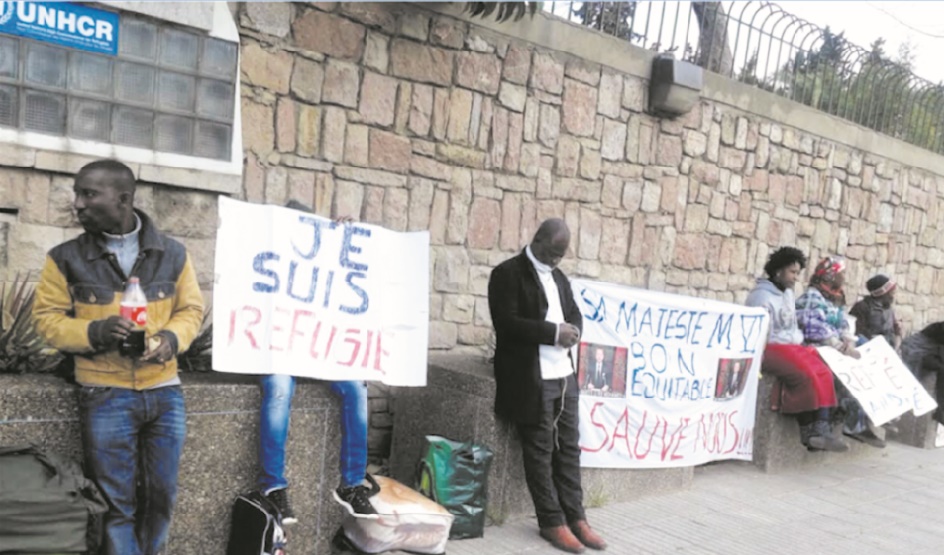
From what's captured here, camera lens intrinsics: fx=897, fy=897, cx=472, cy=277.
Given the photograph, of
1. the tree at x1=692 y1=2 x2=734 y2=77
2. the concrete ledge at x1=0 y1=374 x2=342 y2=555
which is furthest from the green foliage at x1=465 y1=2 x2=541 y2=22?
the concrete ledge at x1=0 y1=374 x2=342 y2=555

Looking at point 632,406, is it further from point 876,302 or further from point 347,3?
point 876,302

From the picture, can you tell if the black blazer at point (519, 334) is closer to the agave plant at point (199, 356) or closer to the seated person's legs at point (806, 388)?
the agave plant at point (199, 356)

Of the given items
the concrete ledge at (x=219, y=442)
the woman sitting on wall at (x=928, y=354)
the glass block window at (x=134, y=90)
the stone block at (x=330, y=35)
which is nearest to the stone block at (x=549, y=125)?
the stone block at (x=330, y=35)

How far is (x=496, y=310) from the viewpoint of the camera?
5203 mm

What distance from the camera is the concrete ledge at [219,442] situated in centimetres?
357

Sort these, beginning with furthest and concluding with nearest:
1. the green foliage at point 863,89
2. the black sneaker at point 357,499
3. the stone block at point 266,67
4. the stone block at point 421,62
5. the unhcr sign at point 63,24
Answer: the green foliage at point 863,89 < the stone block at point 421,62 < the stone block at point 266,67 < the unhcr sign at point 63,24 < the black sneaker at point 357,499

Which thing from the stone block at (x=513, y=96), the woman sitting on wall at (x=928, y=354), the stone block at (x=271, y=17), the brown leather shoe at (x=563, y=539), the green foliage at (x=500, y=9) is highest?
the green foliage at (x=500, y=9)

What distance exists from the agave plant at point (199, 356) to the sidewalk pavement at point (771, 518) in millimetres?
1641

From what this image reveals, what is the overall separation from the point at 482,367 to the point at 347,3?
2.62m

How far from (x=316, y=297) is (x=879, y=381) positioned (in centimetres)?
538

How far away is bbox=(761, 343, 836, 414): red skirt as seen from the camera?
7027mm

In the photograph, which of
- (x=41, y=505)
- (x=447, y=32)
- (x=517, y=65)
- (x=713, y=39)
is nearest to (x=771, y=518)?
(x=517, y=65)

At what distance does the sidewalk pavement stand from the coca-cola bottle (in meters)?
2.24

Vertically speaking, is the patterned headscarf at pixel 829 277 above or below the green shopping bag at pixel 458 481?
above
